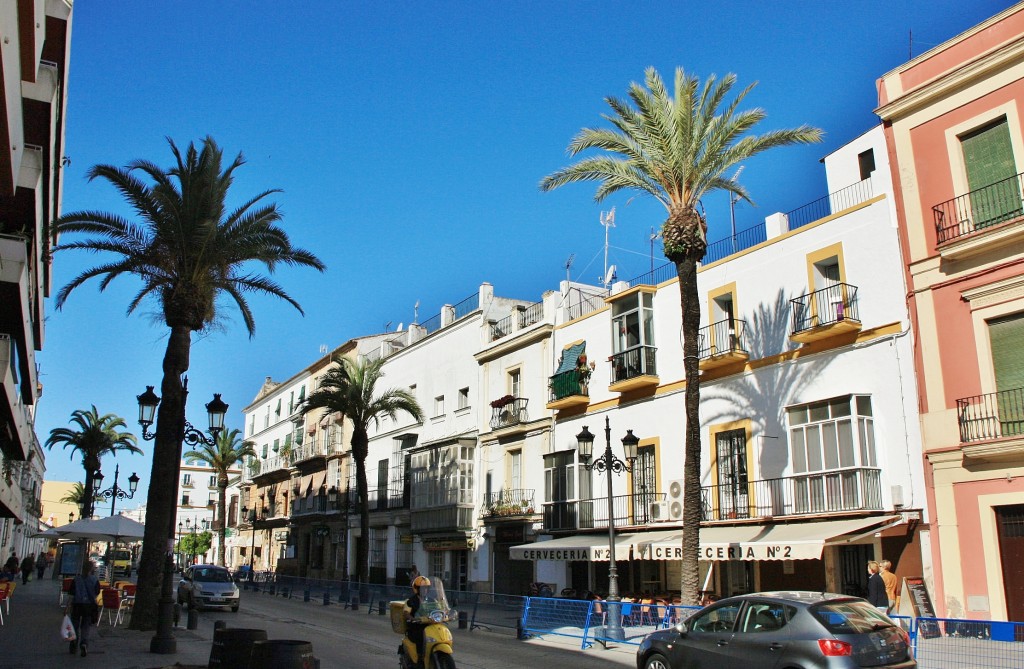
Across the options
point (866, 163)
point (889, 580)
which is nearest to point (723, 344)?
point (866, 163)

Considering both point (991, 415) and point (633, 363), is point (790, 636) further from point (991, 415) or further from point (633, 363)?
point (633, 363)

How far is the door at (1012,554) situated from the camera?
16703 millimetres

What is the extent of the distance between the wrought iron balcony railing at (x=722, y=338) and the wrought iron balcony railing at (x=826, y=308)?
1947 mm

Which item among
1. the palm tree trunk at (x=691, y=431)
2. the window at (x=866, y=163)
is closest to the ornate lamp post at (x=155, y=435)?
the palm tree trunk at (x=691, y=431)

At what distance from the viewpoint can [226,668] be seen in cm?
1005

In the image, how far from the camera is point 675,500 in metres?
24.6

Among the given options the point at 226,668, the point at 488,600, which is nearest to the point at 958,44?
the point at 488,600

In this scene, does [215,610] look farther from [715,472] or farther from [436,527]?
[715,472]

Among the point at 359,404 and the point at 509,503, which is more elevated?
the point at 359,404

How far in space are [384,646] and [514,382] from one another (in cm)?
→ 1748

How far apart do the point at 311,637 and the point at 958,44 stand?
805 inches

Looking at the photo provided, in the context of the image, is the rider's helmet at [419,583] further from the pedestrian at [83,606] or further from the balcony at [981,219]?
the balcony at [981,219]

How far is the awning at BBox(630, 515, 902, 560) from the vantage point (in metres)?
18.4

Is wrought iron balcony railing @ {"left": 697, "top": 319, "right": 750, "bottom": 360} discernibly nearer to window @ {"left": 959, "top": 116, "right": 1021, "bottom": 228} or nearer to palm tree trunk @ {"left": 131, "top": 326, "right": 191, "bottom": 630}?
window @ {"left": 959, "top": 116, "right": 1021, "bottom": 228}
